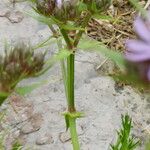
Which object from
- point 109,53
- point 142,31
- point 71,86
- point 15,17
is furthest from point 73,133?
point 15,17

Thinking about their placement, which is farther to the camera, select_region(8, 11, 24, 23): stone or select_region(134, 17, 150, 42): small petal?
select_region(8, 11, 24, 23): stone

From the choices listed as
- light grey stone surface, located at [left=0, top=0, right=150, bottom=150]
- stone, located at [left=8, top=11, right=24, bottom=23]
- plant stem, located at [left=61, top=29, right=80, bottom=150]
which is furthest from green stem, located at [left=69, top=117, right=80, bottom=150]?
stone, located at [left=8, top=11, right=24, bottom=23]

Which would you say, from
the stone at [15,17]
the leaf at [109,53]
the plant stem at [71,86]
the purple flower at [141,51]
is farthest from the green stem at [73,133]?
the stone at [15,17]

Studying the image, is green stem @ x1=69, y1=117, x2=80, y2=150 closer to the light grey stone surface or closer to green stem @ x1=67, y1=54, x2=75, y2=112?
green stem @ x1=67, y1=54, x2=75, y2=112

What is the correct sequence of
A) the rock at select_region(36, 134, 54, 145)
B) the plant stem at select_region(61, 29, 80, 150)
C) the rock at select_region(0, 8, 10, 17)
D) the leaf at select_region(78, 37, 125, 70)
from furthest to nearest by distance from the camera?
the rock at select_region(0, 8, 10, 17)
the rock at select_region(36, 134, 54, 145)
the plant stem at select_region(61, 29, 80, 150)
the leaf at select_region(78, 37, 125, 70)

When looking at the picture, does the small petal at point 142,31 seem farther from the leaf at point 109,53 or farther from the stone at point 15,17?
the stone at point 15,17

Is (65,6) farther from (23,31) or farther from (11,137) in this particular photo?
(23,31)

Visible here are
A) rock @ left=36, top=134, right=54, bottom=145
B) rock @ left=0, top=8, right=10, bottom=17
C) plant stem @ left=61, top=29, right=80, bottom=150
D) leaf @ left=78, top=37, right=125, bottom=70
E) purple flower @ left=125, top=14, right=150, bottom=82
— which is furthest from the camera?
rock @ left=0, top=8, right=10, bottom=17

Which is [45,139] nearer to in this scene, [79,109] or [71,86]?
[79,109]
